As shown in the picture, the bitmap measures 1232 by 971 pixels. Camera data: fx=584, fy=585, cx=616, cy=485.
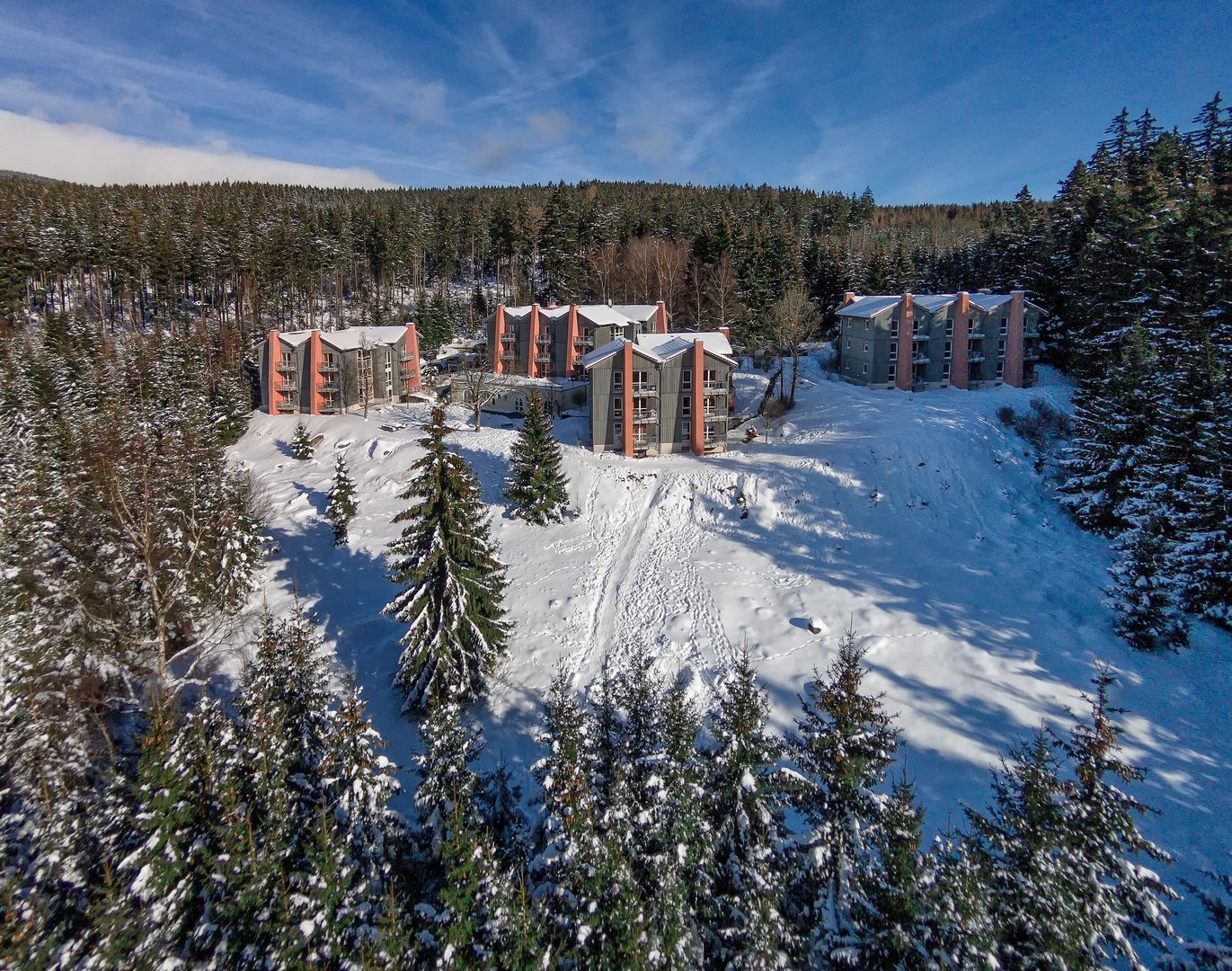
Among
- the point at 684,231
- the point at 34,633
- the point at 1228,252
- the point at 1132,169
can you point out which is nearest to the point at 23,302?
the point at 34,633

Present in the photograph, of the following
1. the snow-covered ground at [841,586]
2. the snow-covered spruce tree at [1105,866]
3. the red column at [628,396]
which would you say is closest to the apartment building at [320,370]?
the snow-covered ground at [841,586]

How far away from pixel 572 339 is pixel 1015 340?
117 feet

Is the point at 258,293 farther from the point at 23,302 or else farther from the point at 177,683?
the point at 177,683

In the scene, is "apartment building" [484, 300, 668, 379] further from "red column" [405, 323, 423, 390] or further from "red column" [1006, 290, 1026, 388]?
"red column" [1006, 290, 1026, 388]

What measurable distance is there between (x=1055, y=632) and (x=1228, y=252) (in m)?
24.8

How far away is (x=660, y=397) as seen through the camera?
38.5 meters

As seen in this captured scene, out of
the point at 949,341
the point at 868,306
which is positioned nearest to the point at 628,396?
the point at 868,306

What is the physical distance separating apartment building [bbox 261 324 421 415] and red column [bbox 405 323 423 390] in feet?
7.30

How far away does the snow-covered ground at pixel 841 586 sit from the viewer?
739 inches

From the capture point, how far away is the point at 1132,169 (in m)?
50.3

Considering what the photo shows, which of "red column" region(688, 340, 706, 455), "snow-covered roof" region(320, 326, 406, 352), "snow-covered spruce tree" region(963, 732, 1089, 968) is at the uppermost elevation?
"snow-covered roof" region(320, 326, 406, 352)

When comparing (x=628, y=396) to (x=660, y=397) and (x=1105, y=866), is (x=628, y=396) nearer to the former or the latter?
(x=660, y=397)

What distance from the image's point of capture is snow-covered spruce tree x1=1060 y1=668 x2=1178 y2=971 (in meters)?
8.27

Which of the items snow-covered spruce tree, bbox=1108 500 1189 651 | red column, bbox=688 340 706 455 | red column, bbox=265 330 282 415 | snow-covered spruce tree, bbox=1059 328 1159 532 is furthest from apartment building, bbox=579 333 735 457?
red column, bbox=265 330 282 415
